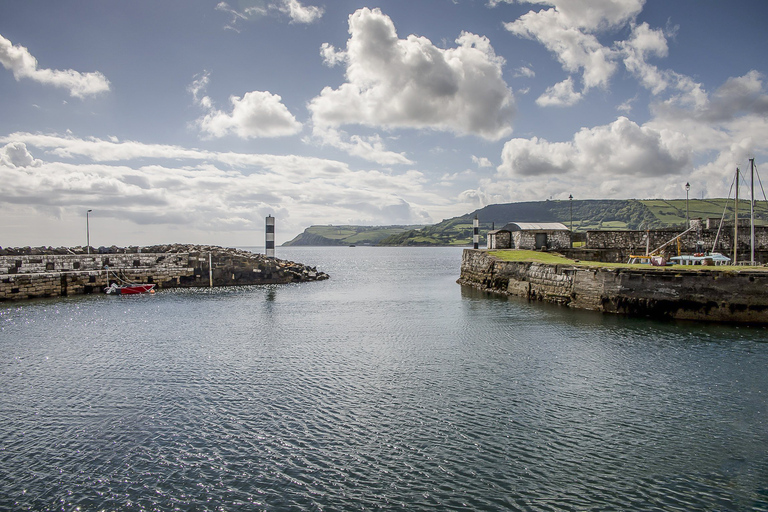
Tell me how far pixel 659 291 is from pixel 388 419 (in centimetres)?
2245

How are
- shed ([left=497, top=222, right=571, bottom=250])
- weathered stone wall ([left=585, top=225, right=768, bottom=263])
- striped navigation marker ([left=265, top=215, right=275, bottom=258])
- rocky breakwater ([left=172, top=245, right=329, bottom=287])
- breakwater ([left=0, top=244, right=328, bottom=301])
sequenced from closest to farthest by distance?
weathered stone wall ([left=585, top=225, right=768, bottom=263]) → breakwater ([left=0, top=244, right=328, bottom=301]) → shed ([left=497, top=222, right=571, bottom=250]) → rocky breakwater ([left=172, top=245, right=329, bottom=287]) → striped navigation marker ([left=265, top=215, right=275, bottom=258])

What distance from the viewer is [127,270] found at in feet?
151

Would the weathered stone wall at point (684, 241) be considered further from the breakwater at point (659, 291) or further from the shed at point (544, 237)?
the breakwater at point (659, 291)

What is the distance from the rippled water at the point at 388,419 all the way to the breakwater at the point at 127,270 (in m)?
20.8

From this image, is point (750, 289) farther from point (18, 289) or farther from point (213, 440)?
point (18, 289)

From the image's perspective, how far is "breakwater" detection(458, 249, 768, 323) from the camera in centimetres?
2386

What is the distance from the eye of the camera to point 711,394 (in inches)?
513

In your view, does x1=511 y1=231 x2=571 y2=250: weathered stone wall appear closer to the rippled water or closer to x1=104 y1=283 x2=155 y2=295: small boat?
the rippled water

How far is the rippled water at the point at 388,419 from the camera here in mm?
8352

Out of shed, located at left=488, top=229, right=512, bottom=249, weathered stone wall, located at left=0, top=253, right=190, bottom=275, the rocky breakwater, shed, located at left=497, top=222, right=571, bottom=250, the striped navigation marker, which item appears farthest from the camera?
the striped navigation marker

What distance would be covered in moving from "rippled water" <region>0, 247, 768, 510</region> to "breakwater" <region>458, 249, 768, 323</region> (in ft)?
7.90

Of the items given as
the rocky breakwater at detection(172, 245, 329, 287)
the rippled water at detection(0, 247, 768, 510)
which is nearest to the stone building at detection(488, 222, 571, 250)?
the rippled water at detection(0, 247, 768, 510)

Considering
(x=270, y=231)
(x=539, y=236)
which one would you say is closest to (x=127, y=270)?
(x=270, y=231)

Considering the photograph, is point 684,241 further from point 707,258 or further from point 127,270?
point 127,270
